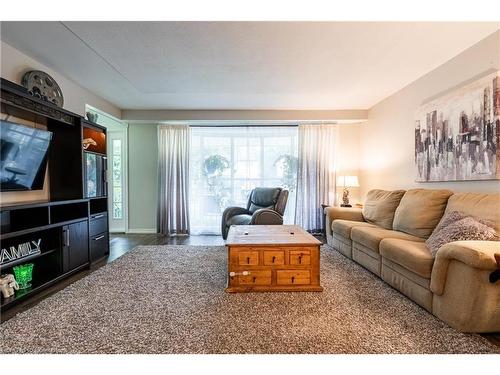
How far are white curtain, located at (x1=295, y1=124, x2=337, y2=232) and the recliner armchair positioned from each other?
91 cm

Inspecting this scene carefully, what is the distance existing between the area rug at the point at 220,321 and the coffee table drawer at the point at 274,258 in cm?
27

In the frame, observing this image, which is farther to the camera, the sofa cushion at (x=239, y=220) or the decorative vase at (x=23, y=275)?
the sofa cushion at (x=239, y=220)

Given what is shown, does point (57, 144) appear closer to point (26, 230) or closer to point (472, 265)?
point (26, 230)

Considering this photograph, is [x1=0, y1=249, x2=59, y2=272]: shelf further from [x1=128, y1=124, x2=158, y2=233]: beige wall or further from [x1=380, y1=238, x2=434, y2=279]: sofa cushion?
[x1=380, y1=238, x2=434, y2=279]: sofa cushion

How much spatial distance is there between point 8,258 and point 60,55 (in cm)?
203

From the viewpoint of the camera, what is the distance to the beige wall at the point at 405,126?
252 cm

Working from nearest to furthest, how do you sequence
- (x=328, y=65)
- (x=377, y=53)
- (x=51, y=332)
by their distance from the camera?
(x=51, y=332)
(x=377, y=53)
(x=328, y=65)

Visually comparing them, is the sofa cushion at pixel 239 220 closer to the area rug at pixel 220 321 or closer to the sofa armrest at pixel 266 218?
the sofa armrest at pixel 266 218

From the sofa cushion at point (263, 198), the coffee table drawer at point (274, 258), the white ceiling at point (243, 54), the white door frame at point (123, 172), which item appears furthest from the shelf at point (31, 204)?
the sofa cushion at point (263, 198)

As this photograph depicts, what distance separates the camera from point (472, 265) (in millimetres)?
1616

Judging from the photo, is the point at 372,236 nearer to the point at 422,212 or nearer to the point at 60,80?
the point at 422,212

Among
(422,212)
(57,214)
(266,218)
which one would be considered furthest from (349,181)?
(57,214)

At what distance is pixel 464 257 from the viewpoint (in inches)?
65.5
